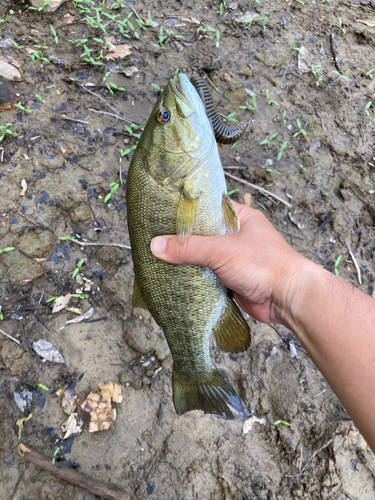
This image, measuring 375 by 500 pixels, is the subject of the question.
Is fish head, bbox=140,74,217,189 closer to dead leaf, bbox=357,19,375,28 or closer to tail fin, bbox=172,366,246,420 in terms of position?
tail fin, bbox=172,366,246,420

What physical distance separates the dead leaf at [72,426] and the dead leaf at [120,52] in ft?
14.5

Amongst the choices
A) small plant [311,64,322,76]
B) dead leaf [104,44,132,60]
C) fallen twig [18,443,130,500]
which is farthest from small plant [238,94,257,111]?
fallen twig [18,443,130,500]

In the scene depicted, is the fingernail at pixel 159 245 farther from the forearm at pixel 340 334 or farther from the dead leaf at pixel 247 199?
the dead leaf at pixel 247 199

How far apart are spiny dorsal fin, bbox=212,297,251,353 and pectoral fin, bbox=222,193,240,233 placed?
66 centimetres

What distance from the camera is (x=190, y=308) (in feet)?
7.29

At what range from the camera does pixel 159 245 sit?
2119mm

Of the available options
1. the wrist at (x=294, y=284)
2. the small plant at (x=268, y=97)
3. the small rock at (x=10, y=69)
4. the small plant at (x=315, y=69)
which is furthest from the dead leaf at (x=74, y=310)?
the small plant at (x=315, y=69)

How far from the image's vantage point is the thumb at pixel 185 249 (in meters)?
2.10

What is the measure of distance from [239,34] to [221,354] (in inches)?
188

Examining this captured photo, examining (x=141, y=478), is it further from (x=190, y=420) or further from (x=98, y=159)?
(x=98, y=159)

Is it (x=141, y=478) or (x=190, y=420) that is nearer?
(x=141, y=478)

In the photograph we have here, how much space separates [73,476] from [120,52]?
16.4ft

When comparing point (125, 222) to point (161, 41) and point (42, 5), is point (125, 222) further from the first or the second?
point (42, 5)

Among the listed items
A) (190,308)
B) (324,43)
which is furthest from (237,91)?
(190,308)
